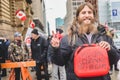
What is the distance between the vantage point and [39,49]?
1569cm

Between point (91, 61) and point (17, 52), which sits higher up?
point (91, 61)

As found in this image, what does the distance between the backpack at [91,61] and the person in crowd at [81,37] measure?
6cm

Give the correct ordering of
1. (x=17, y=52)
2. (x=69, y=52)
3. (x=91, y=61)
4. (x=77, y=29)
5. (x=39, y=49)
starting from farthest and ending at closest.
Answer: (x=39, y=49)
(x=17, y=52)
(x=69, y=52)
(x=77, y=29)
(x=91, y=61)

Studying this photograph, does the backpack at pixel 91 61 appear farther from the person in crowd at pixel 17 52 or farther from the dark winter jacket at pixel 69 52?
the person in crowd at pixel 17 52

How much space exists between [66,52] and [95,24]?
437 mm

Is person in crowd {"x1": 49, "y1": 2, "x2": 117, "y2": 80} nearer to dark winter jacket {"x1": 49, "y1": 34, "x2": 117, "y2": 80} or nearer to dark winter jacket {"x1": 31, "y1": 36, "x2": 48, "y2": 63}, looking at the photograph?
dark winter jacket {"x1": 49, "y1": 34, "x2": 117, "y2": 80}

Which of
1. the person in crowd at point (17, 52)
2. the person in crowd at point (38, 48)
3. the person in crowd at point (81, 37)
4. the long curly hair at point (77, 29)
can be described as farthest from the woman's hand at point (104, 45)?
the person in crowd at point (38, 48)

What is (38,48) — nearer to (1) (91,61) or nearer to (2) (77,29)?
(2) (77,29)

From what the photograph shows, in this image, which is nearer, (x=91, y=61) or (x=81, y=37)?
(x=91, y=61)

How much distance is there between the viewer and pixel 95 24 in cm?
490

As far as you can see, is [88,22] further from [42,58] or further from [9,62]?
[42,58]

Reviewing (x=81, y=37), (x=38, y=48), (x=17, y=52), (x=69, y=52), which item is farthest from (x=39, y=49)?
(x=81, y=37)

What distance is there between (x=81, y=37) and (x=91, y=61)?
301 mm

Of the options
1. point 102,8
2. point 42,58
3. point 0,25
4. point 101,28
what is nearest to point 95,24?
point 101,28
